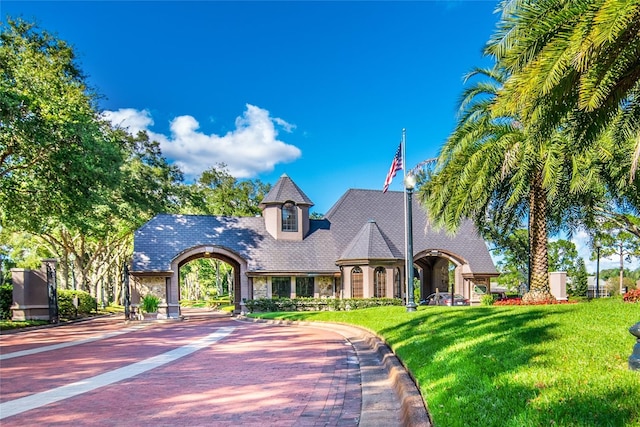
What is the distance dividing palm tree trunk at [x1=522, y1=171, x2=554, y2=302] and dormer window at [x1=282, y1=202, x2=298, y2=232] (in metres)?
15.8

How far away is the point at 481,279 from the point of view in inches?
1228

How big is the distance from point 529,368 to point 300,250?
955 inches

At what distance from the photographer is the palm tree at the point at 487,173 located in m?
15.9

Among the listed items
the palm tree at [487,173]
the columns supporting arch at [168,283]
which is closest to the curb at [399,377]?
the palm tree at [487,173]

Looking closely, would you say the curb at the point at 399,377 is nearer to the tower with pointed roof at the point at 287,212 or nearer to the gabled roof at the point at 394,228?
the tower with pointed roof at the point at 287,212

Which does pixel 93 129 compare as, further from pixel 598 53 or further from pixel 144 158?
pixel 598 53

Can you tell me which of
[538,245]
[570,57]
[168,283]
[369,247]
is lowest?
[168,283]

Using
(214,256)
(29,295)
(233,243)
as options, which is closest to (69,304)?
(29,295)

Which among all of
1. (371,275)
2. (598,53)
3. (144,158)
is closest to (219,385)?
(598,53)

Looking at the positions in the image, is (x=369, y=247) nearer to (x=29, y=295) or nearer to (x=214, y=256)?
(x=214, y=256)

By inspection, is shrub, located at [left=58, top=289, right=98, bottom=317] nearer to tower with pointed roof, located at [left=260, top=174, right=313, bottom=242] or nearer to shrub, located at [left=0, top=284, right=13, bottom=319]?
shrub, located at [left=0, top=284, right=13, bottom=319]

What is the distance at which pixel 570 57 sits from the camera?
542 centimetres

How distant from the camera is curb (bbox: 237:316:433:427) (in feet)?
16.9

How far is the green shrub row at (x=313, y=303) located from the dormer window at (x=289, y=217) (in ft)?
17.0
